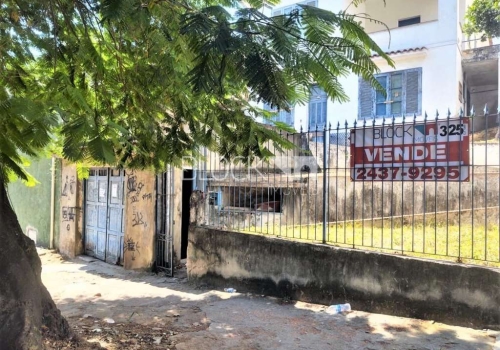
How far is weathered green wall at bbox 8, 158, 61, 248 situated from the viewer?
422 inches

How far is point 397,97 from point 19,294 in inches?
444

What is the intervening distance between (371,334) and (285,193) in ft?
12.1

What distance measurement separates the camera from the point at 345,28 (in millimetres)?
2041

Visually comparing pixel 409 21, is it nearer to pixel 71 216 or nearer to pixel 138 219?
pixel 138 219

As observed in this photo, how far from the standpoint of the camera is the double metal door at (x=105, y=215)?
8.93 m

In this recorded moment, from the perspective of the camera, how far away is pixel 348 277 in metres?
5.26

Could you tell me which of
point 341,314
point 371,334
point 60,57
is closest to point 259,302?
point 341,314

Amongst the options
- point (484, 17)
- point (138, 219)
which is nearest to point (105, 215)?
point (138, 219)

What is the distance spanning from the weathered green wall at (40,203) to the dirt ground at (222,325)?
14.7 ft

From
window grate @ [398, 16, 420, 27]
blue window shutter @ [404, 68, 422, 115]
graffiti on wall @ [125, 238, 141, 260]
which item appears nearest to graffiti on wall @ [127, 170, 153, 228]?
graffiti on wall @ [125, 238, 141, 260]

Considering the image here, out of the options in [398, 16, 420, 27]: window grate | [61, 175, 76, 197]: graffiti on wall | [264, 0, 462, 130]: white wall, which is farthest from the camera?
[398, 16, 420, 27]: window grate

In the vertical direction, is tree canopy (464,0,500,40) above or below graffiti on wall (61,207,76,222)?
above

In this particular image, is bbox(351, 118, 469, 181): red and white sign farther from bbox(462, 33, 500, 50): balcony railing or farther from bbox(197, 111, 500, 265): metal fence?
bbox(462, 33, 500, 50): balcony railing

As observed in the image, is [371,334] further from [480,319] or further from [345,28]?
[345,28]
